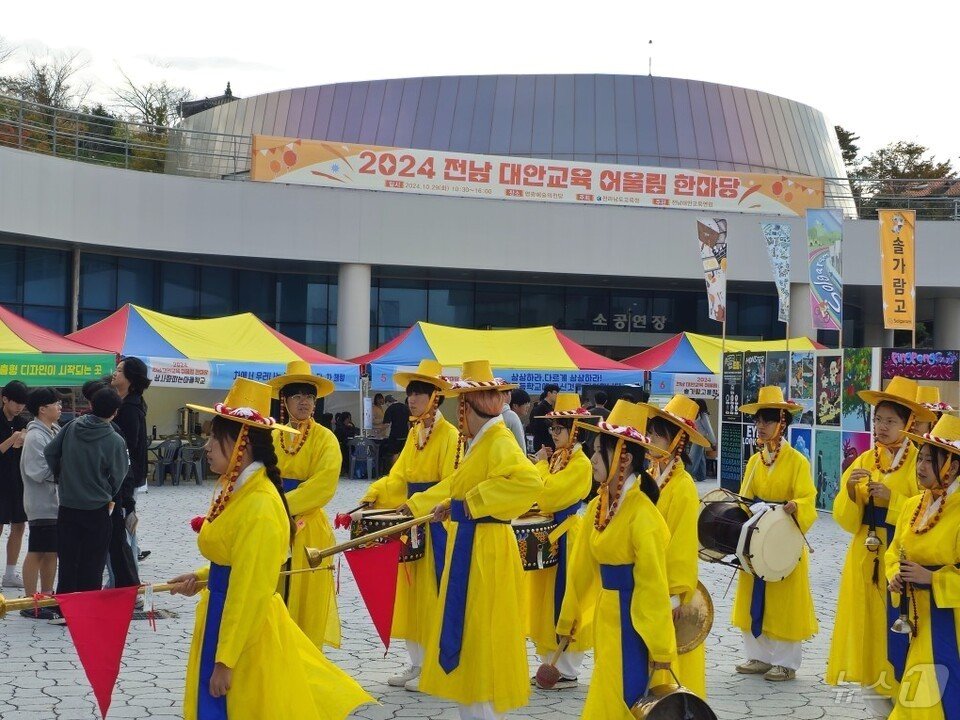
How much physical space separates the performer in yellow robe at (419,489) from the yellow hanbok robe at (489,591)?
3.12 ft

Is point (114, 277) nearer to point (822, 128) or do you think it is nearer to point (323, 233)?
point (323, 233)

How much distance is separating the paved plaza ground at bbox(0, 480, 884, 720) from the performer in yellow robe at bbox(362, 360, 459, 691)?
35 cm

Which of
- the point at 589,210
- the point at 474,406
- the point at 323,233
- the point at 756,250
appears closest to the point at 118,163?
the point at 323,233

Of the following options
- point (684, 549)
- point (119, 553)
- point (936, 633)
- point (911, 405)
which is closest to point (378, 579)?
point (684, 549)

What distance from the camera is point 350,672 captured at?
303 inches

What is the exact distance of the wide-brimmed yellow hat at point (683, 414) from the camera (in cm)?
642

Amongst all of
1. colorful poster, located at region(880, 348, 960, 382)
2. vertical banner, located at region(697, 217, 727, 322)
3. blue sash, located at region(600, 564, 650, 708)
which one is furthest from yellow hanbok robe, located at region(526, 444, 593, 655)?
vertical banner, located at region(697, 217, 727, 322)

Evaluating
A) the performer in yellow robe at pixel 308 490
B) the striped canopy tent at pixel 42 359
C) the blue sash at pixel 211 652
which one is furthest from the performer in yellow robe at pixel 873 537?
the striped canopy tent at pixel 42 359

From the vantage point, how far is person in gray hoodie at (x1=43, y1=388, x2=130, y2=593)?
328 inches

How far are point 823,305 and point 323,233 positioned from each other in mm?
12152

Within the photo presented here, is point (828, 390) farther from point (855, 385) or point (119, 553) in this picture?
point (119, 553)

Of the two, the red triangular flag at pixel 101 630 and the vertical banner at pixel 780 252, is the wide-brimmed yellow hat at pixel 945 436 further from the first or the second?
the vertical banner at pixel 780 252

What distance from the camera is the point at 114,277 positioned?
28.0 metres

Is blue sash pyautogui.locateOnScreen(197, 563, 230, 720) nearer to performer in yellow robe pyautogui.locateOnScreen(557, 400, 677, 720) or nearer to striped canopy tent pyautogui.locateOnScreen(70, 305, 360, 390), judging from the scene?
performer in yellow robe pyautogui.locateOnScreen(557, 400, 677, 720)
